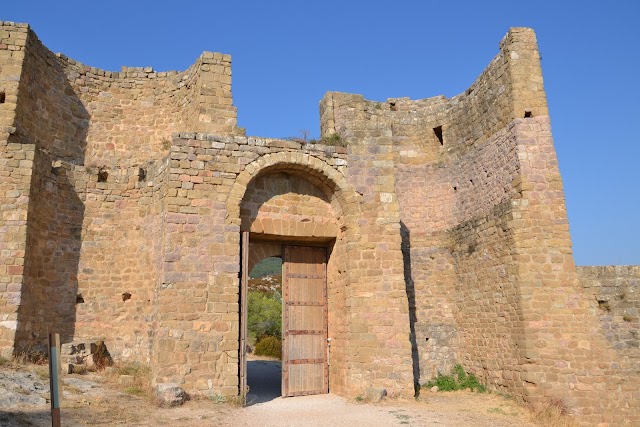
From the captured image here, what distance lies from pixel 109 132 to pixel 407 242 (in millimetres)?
7818

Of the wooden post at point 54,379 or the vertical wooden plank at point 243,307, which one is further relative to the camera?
the vertical wooden plank at point 243,307

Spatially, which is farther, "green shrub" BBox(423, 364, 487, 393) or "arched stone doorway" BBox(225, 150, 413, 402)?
"green shrub" BBox(423, 364, 487, 393)

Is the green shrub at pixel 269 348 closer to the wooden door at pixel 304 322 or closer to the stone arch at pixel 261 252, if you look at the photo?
the wooden door at pixel 304 322

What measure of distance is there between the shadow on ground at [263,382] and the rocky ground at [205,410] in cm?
12

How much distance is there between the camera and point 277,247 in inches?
394

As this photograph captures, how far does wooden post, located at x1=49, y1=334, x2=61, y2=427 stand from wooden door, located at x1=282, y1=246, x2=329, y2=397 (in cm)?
586

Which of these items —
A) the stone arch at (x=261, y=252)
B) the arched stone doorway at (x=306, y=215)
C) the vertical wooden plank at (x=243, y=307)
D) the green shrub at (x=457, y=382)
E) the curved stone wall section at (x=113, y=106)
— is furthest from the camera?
the green shrub at (x=457, y=382)

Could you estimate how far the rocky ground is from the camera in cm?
652

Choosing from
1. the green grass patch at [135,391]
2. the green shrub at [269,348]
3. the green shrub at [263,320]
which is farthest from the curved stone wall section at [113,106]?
the green shrub at [263,320]

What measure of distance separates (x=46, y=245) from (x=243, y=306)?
4.13m

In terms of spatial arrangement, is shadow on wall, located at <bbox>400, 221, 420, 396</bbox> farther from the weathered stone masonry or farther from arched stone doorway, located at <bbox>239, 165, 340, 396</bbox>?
arched stone doorway, located at <bbox>239, 165, 340, 396</bbox>

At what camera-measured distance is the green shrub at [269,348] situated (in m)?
18.7

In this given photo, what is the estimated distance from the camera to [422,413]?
798 centimetres

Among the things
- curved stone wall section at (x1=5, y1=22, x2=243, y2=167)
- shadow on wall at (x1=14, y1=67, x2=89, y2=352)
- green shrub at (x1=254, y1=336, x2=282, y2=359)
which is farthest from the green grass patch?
green shrub at (x1=254, y1=336, x2=282, y2=359)
